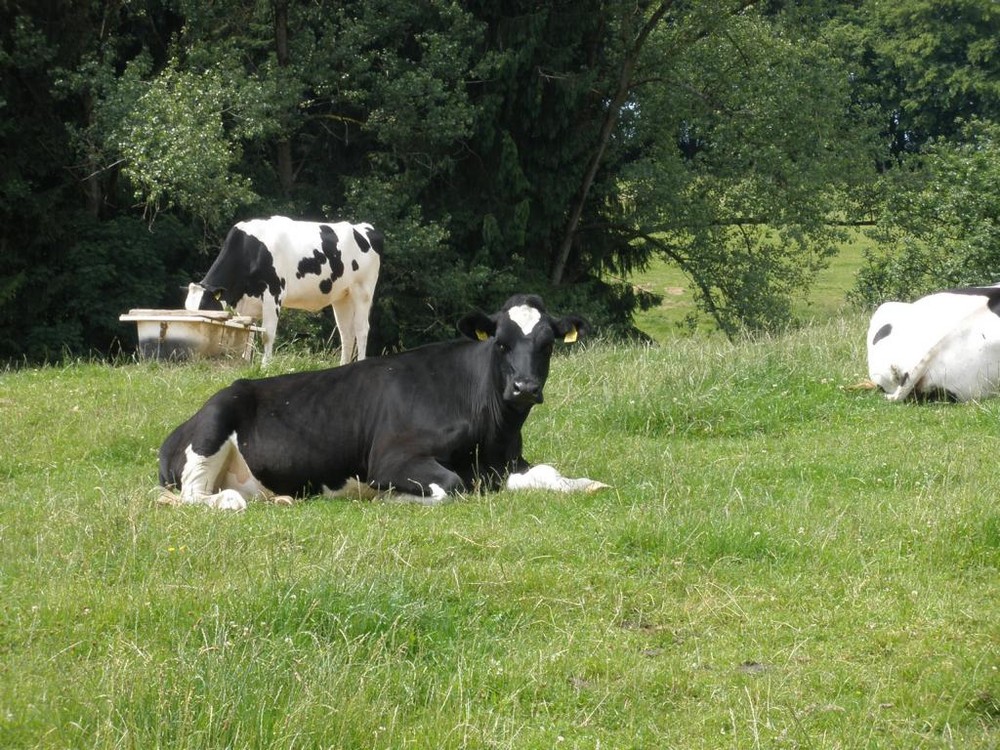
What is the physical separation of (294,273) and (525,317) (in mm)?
8941

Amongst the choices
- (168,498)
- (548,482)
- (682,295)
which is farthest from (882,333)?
(682,295)

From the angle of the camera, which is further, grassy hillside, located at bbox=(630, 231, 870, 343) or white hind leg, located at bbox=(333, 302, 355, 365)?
grassy hillside, located at bbox=(630, 231, 870, 343)

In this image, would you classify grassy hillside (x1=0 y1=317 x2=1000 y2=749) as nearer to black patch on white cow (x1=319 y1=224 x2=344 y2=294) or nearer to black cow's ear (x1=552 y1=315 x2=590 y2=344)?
black cow's ear (x1=552 y1=315 x2=590 y2=344)

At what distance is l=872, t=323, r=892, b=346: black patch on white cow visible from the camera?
13055 mm

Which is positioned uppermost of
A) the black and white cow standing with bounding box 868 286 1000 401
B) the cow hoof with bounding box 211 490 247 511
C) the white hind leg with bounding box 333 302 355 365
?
the black and white cow standing with bounding box 868 286 1000 401

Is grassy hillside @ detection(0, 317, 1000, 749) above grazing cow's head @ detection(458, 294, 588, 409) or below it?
below

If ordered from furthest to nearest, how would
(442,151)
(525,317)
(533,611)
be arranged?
(442,151) < (525,317) < (533,611)

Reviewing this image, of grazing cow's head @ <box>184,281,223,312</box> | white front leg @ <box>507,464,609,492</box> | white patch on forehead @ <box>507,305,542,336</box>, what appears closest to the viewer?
white front leg @ <box>507,464,609,492</box>

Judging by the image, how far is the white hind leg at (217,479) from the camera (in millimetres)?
9109

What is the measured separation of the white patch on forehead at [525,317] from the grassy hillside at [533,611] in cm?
104

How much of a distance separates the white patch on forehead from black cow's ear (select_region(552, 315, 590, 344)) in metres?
0.16

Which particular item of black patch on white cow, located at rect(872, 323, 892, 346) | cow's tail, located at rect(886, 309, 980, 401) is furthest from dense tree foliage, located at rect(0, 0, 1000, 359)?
cow's tail, located at rect(886, 309, 980, 401)

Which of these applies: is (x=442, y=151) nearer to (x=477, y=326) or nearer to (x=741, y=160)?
(x=741, y=160)

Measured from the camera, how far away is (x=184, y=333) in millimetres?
15930
